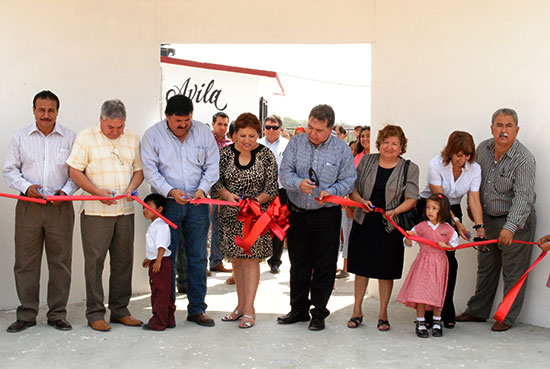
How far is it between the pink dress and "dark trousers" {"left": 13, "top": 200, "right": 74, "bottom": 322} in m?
2.69

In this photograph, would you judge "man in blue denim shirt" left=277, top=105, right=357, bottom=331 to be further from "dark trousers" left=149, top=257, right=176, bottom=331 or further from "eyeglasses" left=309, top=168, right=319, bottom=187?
"dark trousers" left=149, top=257, right=176, bottom=331

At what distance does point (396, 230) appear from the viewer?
5.09 m

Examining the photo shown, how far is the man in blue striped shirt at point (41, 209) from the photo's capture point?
499cm

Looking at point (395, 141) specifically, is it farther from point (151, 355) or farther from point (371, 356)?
point (151, 355)

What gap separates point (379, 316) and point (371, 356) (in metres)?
0.78

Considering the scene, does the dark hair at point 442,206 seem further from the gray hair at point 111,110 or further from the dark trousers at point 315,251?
the gray hair at point 111,110

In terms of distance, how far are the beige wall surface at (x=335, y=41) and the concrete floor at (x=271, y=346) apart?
0.78 metres

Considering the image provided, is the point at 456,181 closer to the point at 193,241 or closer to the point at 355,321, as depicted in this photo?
the point at 355,321

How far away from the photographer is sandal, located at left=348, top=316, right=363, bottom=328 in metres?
5.19

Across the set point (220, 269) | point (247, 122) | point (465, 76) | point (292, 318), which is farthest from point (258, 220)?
point (220, 269)

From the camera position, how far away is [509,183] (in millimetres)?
5121

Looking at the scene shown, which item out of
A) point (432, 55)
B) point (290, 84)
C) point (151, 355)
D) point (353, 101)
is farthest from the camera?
point (353, 101)

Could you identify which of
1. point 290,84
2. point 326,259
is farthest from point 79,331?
point 290,84

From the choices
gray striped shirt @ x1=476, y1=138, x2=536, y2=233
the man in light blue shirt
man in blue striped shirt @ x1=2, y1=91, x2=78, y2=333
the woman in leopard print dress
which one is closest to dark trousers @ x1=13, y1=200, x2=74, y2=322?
man in blue striped shirt @ x1=2, y1=91, x2=78, y2=333
